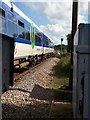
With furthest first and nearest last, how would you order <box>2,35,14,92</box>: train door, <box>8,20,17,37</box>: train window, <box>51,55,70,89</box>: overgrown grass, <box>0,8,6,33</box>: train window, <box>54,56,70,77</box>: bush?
<box>54,56,70,77</box>: bush
<box>51,55,70,89</box>: overgrown grass
<box>8,20,17,37</box>: train window
<box>0,8,6,33</box>: train window
<box>2,35,14,92</box>: train door

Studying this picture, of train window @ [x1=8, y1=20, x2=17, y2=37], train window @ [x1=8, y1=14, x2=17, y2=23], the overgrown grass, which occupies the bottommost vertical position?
the overgrown grass

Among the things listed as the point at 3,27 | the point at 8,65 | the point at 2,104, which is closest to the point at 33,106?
the point at 2,104

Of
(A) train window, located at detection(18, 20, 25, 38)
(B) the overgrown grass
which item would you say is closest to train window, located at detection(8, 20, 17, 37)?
(A) train window, located at detection(18, 20, 25, 38)

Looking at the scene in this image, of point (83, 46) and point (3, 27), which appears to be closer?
→ point (83, 46)

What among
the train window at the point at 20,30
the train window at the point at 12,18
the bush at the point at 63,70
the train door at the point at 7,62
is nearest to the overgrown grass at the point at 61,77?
the bush at the point at 63,70

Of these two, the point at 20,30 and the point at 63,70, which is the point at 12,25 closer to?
the point at 20,30

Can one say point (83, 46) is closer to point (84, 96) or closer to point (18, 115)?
point (84, 96)

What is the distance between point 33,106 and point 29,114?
0.97 m

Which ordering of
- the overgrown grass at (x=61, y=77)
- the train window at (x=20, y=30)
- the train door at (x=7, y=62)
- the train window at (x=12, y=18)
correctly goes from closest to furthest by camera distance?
the train door at (x=7, y=62)
the train window at (x=12, y=18)
the overgrown grass at (x=61, y=77)
the train window at (x=20, y=30)

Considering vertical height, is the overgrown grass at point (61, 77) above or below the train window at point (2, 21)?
below

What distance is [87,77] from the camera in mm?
3832

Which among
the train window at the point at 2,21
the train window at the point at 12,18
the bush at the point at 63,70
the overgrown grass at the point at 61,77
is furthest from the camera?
the bush at the point at 63,70

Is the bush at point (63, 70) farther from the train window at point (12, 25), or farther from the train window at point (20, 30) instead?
the train window at point (12, 25)

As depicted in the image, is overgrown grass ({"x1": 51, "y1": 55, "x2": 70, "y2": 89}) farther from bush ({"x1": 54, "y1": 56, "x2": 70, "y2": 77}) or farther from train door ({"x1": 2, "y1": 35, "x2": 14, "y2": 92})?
train door ({"x1": 2, "y1": 35, "x2": 14, "y2": 92})
